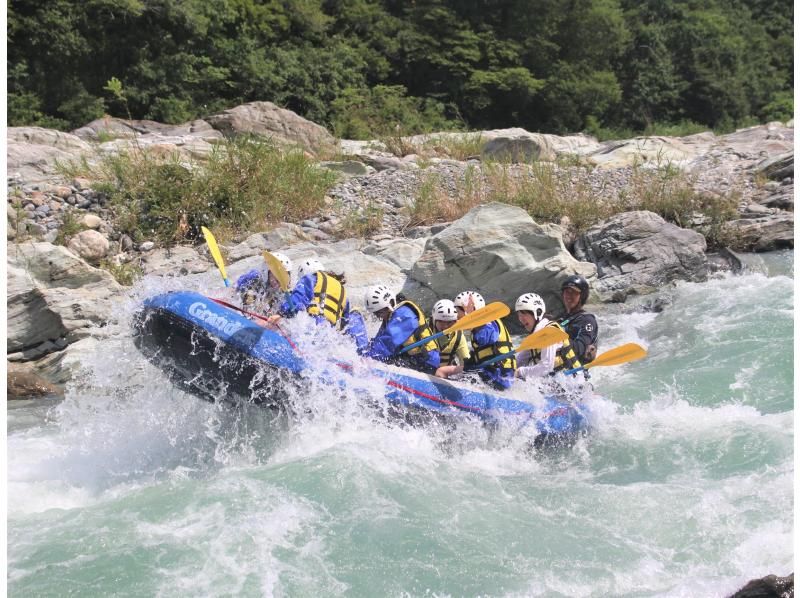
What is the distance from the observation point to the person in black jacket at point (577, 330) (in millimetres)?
6020

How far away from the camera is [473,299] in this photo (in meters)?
6.12

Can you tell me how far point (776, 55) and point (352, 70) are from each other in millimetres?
16984

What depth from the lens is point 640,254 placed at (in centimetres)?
959

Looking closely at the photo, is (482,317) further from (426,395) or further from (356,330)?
(356,330)

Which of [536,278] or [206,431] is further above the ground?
[206,431]

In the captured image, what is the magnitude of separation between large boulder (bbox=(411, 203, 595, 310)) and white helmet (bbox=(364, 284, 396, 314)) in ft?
9.21

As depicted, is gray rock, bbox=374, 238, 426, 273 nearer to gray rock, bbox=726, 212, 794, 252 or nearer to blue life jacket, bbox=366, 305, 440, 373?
blue life jacket, bbox=366, 305, 440, 373

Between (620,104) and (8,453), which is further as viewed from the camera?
(620,104)

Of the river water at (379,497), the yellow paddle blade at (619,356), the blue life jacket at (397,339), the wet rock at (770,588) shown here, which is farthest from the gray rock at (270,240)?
the wet rock at (770,588)

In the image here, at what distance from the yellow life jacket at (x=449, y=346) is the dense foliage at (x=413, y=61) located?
1283 cm

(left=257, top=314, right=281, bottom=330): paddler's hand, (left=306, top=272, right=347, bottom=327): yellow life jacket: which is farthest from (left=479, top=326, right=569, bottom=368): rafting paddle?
(left=257, top=314, right=281, bottom=330): paddler's hand

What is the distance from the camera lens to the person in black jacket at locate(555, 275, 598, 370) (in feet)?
19.7

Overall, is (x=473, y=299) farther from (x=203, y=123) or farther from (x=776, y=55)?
(x=776, y=55)

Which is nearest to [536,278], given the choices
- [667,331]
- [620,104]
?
[667,331]
